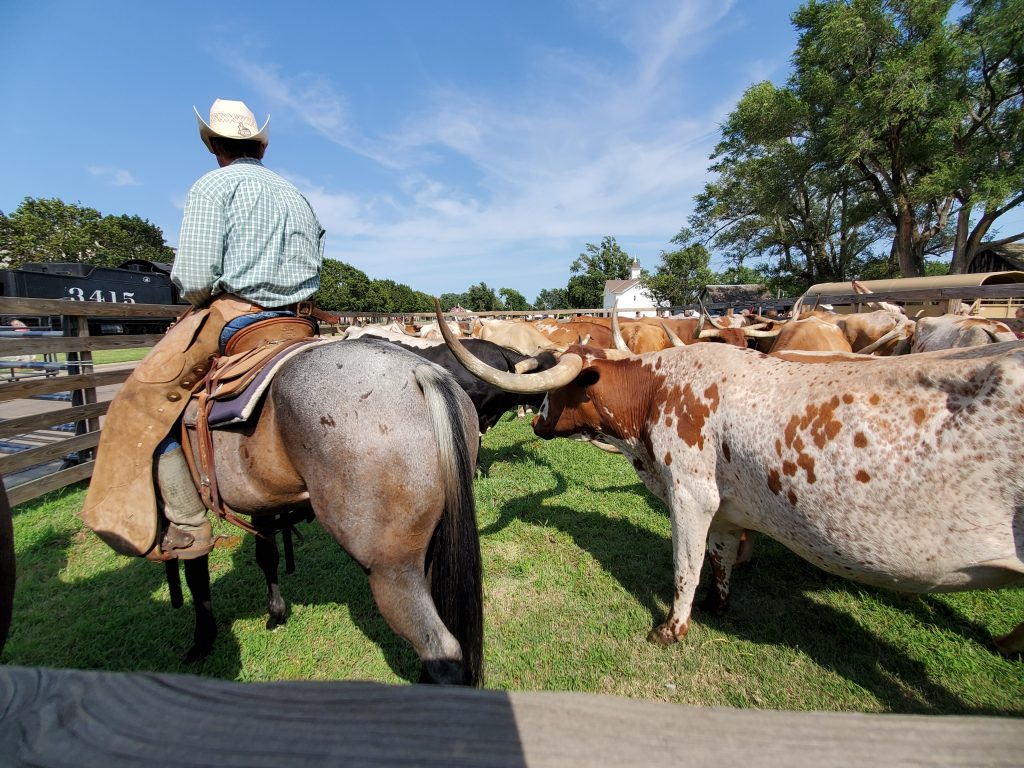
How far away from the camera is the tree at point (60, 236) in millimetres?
33219

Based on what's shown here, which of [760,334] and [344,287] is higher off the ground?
[344,287]

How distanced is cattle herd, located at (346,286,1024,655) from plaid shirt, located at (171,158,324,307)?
1132mm

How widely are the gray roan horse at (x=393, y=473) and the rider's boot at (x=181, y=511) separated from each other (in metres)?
0.69

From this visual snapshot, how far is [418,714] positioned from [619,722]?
0.25 metres

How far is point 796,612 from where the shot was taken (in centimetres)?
316

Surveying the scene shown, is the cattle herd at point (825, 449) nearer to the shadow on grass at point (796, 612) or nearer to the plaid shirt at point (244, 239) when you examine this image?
the shadow on grass at point (796, 612)

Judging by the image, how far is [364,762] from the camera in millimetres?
506

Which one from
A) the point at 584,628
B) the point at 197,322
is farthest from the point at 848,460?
the point at 197,322

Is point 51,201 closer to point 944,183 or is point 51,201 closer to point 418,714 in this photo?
point 418,714

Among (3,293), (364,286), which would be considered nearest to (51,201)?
(364,286)

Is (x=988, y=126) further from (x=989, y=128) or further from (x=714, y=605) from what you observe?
(x=714, y=605)

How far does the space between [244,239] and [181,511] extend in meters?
1.65

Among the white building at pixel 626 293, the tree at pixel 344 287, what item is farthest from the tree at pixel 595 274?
the tree at pixel 344 287

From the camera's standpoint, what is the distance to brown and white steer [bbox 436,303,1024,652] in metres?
1.84
